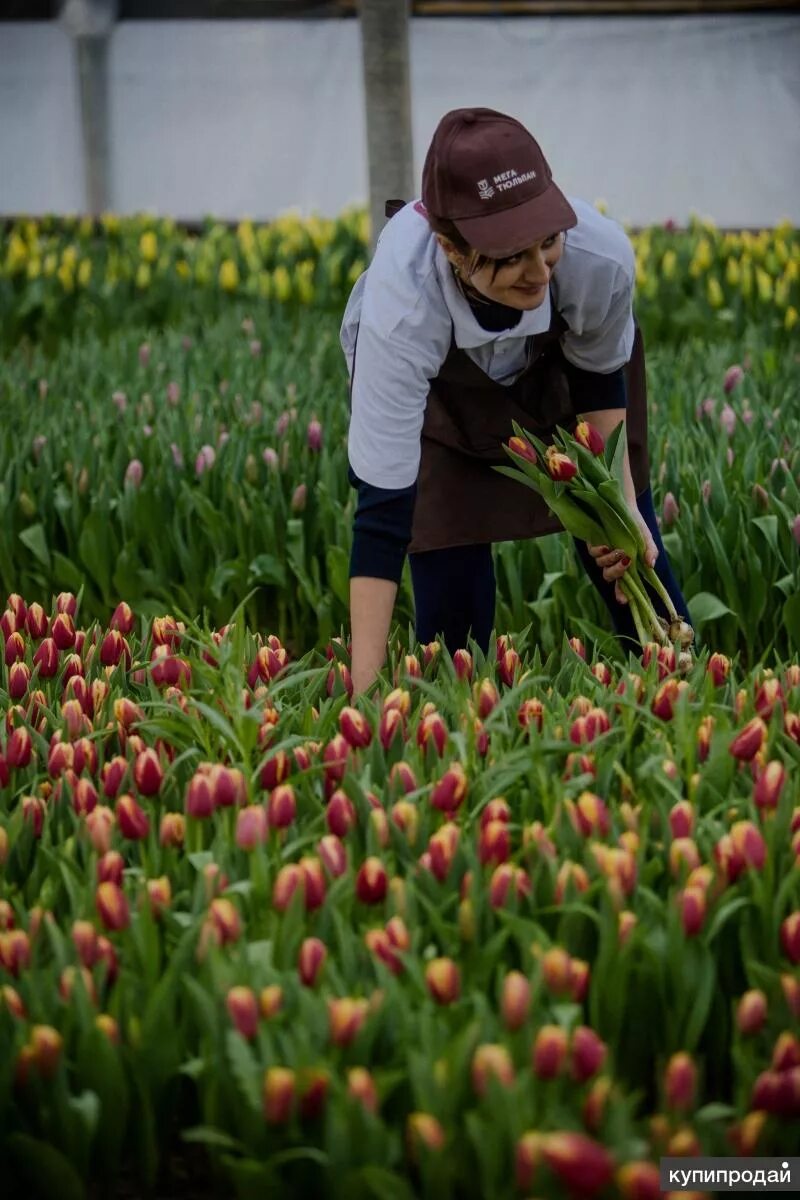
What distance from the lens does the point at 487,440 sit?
10.3ft

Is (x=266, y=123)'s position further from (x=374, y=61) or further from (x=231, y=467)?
(x=231, y=467)

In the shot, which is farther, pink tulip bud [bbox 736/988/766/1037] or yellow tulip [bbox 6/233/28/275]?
yellow tulip [bbox 6/233/28/275]

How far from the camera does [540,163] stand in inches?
97.3

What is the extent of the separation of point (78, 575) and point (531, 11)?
984cm

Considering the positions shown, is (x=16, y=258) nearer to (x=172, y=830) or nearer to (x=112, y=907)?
(x=172, y=830)

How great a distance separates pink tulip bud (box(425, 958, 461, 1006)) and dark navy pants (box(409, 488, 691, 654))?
1.57 metres

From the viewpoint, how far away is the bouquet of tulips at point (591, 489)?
2.68 m

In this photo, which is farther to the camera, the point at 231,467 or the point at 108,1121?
the point at 231,467

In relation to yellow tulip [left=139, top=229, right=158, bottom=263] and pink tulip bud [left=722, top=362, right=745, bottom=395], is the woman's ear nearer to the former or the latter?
pink tulip bud [left=722, top=362, right=745, bottom=395]

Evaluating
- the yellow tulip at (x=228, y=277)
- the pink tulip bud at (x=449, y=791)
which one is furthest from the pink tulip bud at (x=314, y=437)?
the yellow tulip at (x=228, y=277)

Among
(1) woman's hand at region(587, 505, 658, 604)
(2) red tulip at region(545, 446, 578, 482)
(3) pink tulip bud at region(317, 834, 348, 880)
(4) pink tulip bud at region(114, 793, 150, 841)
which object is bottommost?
(3) pink tulip bud at region(317, 834, 348, 880)

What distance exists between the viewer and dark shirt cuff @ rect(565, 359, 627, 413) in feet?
10.1

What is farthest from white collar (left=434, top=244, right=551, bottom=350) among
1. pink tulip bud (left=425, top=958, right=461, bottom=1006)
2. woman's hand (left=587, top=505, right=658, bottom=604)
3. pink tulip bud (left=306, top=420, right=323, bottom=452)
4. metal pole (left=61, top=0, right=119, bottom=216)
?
metal pole (left=61, top=0, right=119, bottom=216)

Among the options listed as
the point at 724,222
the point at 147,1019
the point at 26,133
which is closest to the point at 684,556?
the point at 147,1019
